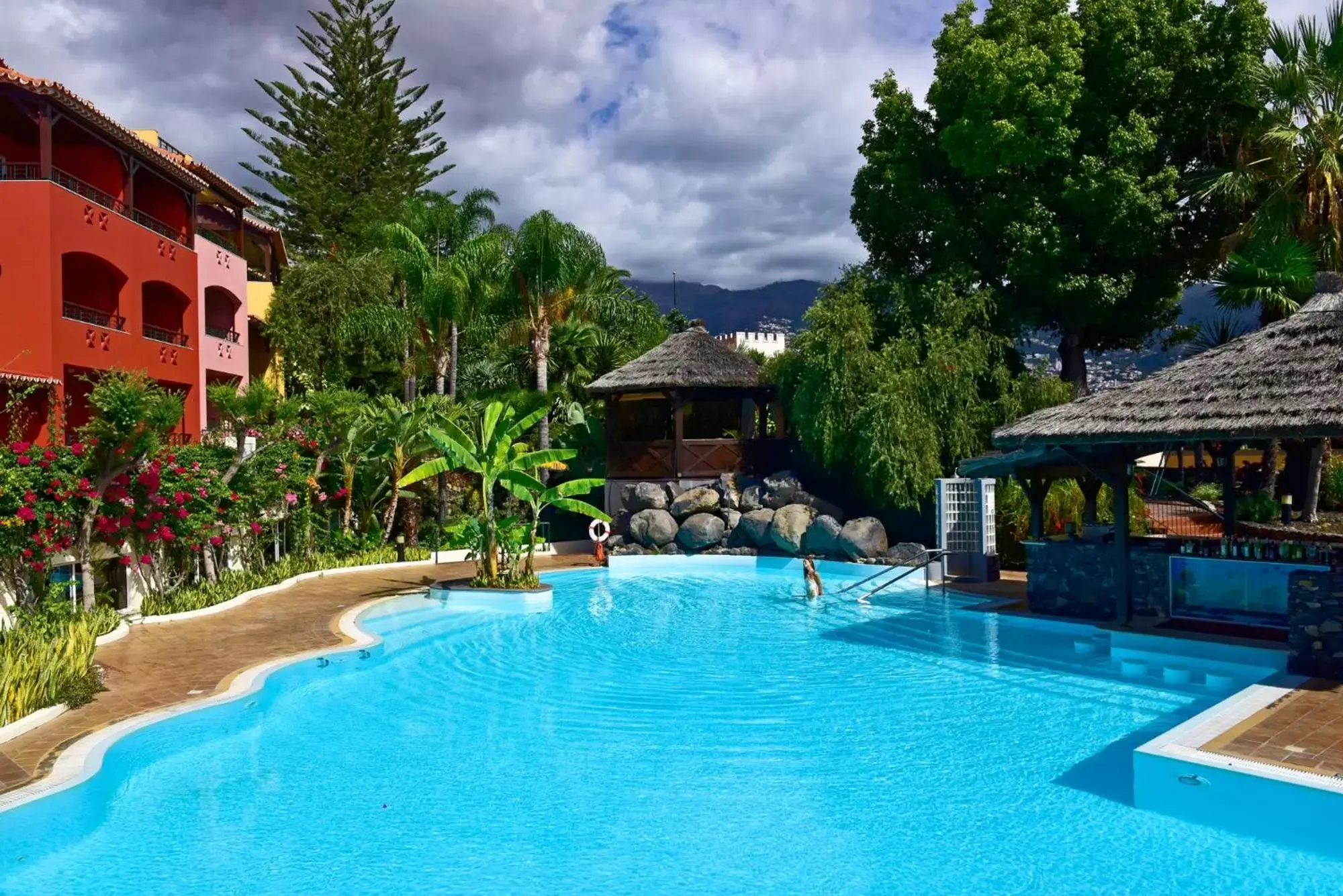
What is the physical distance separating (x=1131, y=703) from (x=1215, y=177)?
14622mm

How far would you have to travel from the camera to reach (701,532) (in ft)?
74.3

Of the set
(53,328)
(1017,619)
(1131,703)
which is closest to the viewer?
(1131,703)

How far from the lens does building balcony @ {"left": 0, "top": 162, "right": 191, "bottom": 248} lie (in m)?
16.3

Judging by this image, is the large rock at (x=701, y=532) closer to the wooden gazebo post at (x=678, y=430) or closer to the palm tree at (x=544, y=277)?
the wooden gazebo post at (x=678, y=430)

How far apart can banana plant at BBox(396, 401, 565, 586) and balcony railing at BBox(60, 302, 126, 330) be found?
22.3 ft

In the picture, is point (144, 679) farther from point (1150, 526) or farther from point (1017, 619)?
point (1150, 526)

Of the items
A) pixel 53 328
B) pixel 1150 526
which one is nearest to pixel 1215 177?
pixel 1150 526

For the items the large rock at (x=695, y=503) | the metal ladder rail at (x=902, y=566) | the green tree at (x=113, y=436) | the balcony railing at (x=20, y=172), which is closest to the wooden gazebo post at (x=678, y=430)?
the large rock at (x=695, y=503)

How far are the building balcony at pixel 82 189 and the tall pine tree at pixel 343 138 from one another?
13.2m

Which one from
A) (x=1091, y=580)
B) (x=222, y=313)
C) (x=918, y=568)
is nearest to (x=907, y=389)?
(x=918, y=568)

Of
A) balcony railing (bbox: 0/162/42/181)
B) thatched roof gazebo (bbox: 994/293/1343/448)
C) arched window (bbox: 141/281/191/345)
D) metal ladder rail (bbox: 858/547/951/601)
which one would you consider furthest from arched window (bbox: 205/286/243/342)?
thatched roof gazebo (bbox: 994/293/1343/448)

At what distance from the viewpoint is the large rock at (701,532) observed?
2264cm

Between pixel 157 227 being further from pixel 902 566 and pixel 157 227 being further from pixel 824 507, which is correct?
pixel 902 566

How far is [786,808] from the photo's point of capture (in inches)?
285
